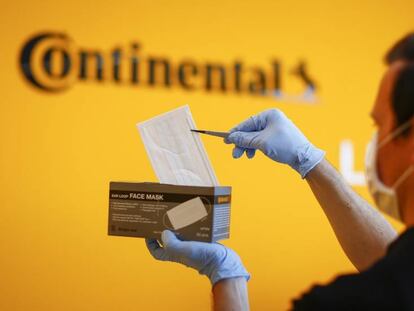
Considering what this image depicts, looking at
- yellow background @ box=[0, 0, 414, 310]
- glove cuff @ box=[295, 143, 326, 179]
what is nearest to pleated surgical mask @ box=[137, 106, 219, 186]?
glove cuff @ box=[295, 143, 326, 179]

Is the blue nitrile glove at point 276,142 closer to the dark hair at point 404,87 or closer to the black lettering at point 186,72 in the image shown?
the dark hair at point 404,87

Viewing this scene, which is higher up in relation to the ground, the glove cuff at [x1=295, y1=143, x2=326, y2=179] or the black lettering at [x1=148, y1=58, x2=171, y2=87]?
the black lettering at [x1=148, y1=58, x2=171, y2=87]

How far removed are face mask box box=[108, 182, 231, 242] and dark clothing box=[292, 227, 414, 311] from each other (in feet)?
1.12

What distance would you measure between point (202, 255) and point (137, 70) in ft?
5.21

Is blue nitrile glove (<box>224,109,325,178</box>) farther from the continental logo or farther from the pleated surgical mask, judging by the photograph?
the continental logo

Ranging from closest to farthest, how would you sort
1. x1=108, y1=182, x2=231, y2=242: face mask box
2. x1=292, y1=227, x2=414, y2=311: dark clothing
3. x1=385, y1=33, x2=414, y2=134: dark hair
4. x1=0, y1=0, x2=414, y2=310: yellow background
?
x1=292, y1=227, x2=414, y2=311: dark clothing → x1=385, y1=33, x2=414, y2=134: dark hair → x1=108, y1=182, x2=231, y2=242: face mask box → x1=0, y1=0, x2=414, y2=310: yellow background

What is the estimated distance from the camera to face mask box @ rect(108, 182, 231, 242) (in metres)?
1.26

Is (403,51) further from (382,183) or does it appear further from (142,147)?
(142,147)

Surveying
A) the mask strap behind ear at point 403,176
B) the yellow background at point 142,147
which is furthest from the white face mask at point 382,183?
the yellow background at point 142,147

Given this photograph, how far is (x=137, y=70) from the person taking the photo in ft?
8.94

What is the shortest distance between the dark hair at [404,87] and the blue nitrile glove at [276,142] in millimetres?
500

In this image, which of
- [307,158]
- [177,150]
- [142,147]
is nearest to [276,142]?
[307,158]

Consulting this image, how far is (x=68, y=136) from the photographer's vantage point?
2562 millimetres

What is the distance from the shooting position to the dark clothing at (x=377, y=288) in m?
0.88
